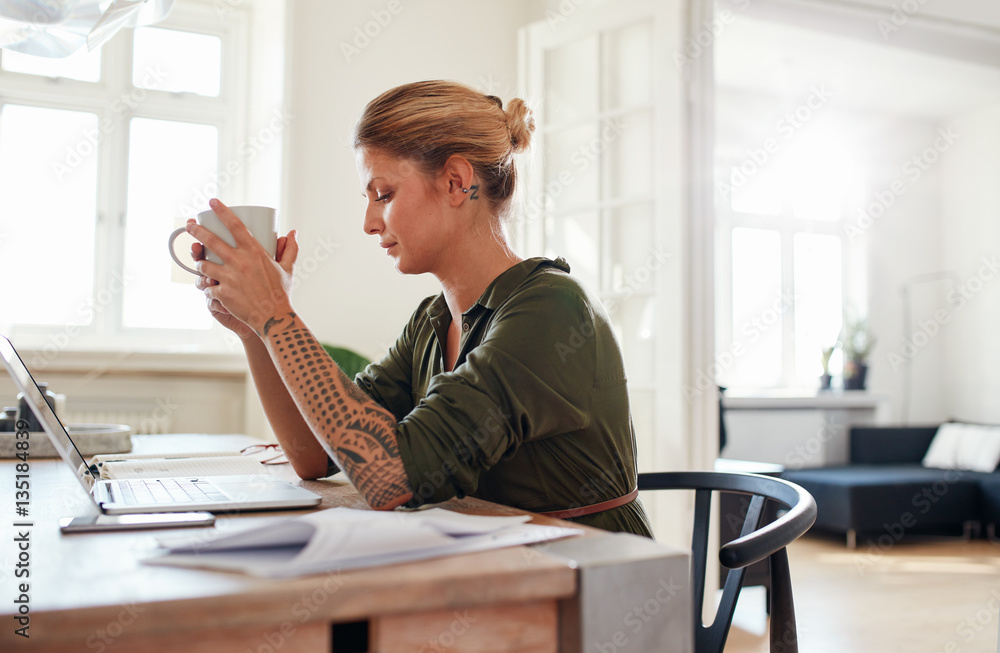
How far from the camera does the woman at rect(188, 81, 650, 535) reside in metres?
0.87

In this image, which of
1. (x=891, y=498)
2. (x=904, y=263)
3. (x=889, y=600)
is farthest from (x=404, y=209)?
(x=904, y=263)

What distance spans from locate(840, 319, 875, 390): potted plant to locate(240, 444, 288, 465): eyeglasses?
17.0 feet

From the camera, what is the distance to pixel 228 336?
3215mm

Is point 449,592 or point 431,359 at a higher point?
point 431,359

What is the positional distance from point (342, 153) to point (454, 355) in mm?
2141

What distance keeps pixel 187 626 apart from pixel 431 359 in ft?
2.64

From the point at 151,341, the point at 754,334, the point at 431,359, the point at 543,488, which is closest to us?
the point at 543,488

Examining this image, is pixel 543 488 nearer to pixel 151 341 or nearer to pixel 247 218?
pixel 247 218

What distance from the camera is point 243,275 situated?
3.25ft

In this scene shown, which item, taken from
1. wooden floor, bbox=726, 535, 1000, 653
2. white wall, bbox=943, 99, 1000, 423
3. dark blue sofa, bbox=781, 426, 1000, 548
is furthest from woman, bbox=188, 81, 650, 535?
white wall, bbox=943, 99, 1000, 423

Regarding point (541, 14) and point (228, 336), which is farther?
point (541, 14)

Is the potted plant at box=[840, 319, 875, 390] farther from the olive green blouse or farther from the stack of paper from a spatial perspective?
the stack of paper

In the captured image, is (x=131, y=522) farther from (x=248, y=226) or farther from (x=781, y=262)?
(x=781, y=262)

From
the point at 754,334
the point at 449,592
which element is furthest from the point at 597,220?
the point at 754,334
